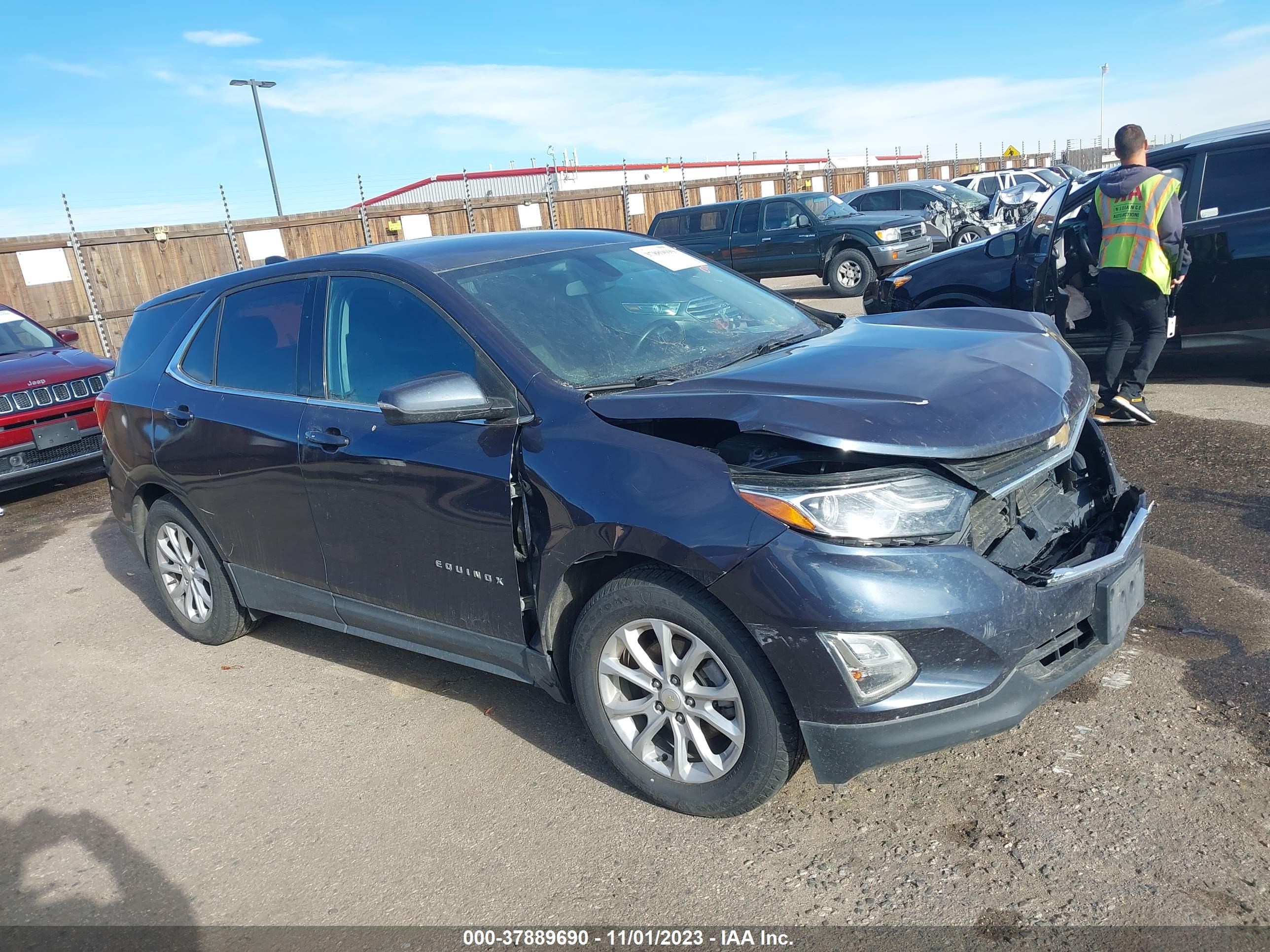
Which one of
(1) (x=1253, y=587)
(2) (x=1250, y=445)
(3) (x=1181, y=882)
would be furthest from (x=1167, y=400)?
(3) (x=1181, y=882)

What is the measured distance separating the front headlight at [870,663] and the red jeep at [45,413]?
24.2ft

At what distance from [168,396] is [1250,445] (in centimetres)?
626

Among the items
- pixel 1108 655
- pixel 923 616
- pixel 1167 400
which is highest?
pixel 923 616

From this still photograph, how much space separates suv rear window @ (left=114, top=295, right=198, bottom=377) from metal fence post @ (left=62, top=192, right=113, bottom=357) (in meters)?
14.6

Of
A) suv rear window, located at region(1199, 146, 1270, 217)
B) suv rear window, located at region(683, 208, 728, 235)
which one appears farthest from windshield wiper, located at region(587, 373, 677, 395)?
suv rear window, located at region(683, 208, 728, 235)

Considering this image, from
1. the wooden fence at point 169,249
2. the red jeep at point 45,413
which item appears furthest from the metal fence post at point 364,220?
the red jeep at point 45,413

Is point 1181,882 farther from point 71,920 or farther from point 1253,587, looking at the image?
point 71,920

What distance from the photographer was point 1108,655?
3029 mm

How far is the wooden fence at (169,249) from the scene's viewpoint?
17.8 metres

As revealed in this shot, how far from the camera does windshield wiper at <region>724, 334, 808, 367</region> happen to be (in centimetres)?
367

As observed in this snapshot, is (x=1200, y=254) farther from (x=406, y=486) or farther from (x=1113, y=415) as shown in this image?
(x=406, y=486)

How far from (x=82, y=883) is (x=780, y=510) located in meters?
2.56

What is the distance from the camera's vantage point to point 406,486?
3.63m

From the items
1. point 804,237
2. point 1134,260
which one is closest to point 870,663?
point 1134,260
